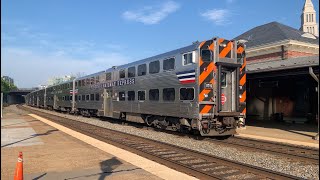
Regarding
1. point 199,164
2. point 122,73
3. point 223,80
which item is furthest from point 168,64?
point 199,164

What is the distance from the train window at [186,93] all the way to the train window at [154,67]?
2.65 metres

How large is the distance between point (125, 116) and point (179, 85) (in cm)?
759

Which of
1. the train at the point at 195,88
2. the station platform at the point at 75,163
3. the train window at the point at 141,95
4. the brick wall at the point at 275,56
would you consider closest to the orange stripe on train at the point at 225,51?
the train at the point at 195,88

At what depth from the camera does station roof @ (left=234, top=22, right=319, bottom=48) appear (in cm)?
4730

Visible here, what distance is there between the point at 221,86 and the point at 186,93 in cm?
152

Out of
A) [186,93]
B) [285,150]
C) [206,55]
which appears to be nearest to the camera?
[285,150]

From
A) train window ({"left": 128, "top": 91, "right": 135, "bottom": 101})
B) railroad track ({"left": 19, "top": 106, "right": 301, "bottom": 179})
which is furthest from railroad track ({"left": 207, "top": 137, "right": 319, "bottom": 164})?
train window ({"left": 128, "top": 91, "right": 135, "bottom": 101})

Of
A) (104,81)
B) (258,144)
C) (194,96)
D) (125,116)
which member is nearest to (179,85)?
(194,96)

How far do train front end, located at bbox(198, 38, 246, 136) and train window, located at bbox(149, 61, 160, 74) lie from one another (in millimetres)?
3558

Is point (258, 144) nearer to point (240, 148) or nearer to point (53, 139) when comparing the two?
point (240, 148)

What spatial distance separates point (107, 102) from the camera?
80.0 feet

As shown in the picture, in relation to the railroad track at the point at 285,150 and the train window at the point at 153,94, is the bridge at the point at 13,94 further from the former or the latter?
the railroad track at the point at 285,150

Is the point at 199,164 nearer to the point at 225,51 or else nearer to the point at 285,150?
the point at 285,150

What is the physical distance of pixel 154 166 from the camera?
920 centimetres
